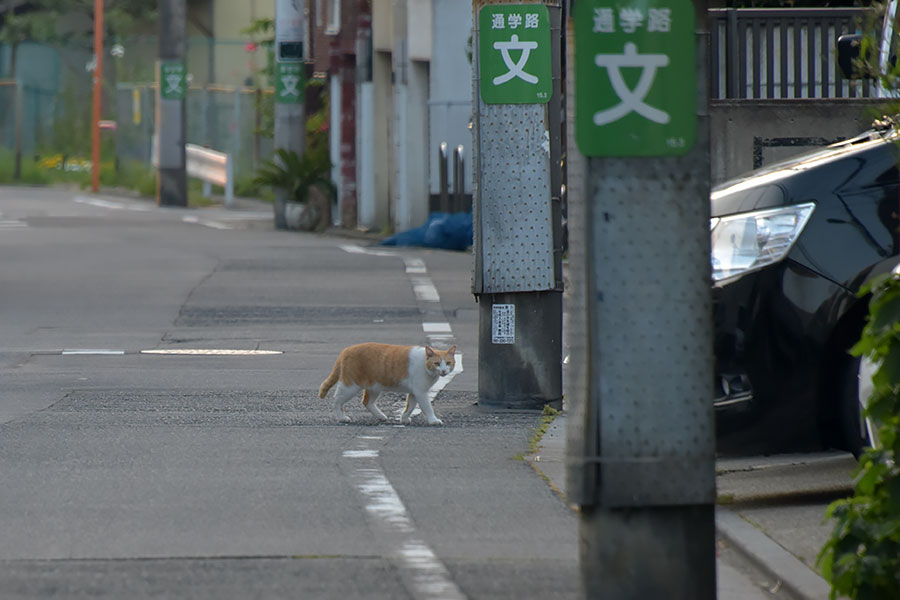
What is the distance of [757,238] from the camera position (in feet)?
25.2

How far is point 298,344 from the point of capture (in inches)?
576

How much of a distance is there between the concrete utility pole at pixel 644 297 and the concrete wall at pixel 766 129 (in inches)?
342

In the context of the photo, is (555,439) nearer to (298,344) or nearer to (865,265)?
(865,265)

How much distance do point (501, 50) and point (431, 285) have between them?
360 inches

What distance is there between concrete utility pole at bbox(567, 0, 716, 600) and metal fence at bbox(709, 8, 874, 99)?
35.7 feet

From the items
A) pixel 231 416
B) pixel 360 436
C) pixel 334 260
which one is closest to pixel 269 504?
pixel 360 436

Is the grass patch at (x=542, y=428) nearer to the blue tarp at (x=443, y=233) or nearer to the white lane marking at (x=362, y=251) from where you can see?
the white lane marking at (x=362, y=251)

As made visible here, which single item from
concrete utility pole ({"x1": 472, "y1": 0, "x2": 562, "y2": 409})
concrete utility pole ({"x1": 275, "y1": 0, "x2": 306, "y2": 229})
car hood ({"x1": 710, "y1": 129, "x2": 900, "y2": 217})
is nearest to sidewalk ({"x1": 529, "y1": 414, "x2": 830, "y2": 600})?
car hood ({"x1": 710, "y1": 129, "x2": 900, "y2": 217})

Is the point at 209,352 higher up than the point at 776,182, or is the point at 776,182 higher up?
the point at 776,182

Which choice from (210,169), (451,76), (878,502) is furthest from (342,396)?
(210,169)

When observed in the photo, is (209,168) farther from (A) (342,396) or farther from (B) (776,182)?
(B) (776,182)

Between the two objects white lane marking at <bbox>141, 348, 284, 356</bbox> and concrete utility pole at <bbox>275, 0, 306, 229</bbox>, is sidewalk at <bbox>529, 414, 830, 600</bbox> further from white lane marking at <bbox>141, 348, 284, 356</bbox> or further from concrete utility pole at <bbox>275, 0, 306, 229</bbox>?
concrete utility pole at <bbox>275, 0, 306, 229</bbox>

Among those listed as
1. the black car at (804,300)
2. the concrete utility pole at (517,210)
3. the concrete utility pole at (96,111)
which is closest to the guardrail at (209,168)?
the concrete utility pole at (96,111)

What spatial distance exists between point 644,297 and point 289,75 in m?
27.7
